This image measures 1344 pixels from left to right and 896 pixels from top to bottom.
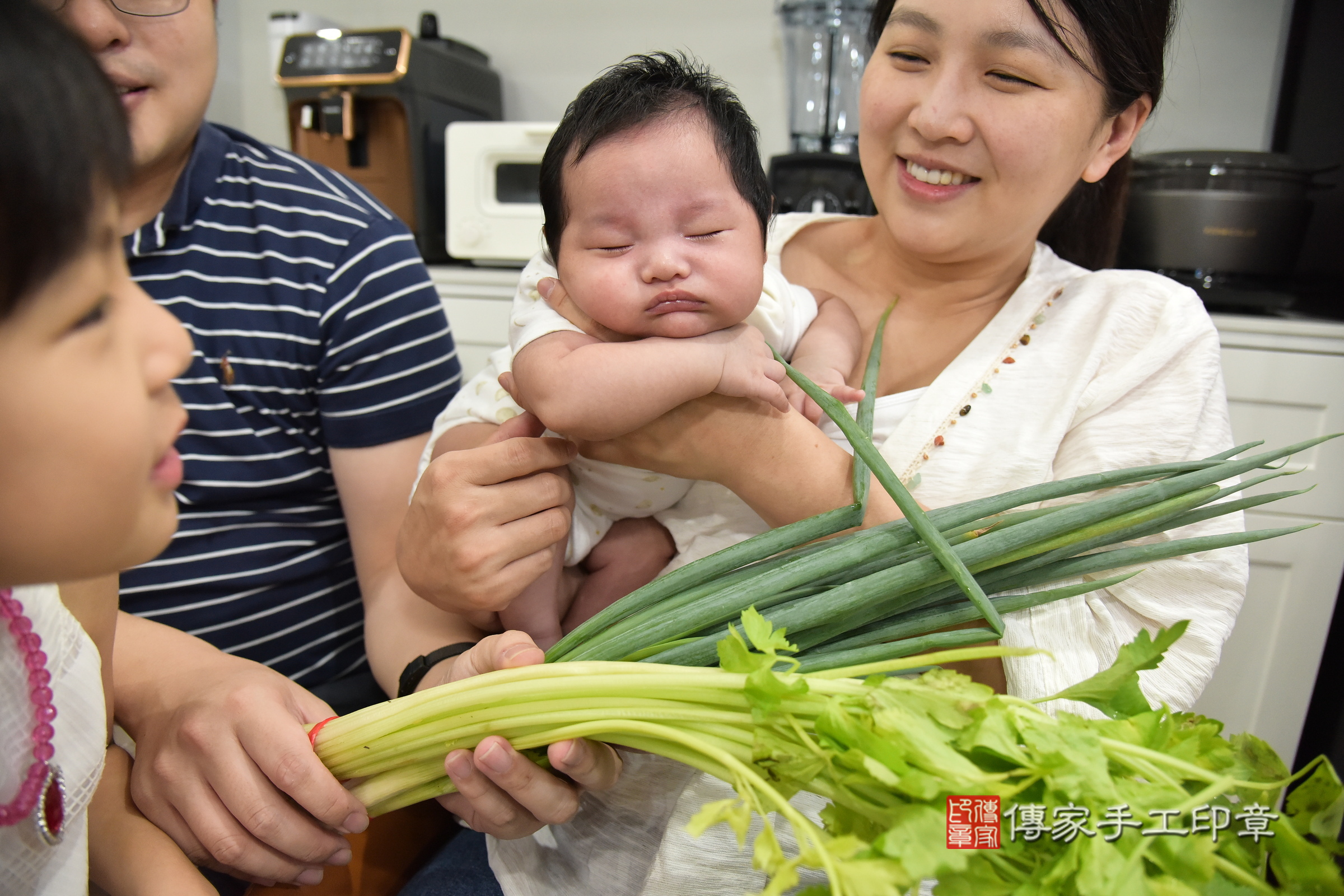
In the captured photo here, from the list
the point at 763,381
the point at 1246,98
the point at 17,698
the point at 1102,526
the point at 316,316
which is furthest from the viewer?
the point at 1246,98

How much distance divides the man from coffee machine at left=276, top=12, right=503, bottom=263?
1098 mm

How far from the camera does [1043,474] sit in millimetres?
944

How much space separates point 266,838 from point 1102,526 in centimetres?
78

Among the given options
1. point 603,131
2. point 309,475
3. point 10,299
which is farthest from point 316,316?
point 10,299

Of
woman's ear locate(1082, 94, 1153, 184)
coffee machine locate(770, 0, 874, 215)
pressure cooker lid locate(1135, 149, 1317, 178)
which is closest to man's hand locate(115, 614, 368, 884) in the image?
woman's ear locate(1082, 94, 1153, 184)

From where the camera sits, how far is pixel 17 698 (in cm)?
58

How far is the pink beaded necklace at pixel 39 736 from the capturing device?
565 millimetres

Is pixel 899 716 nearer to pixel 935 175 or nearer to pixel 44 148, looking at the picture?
pixel 44 148

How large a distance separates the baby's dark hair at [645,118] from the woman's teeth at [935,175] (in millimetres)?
204

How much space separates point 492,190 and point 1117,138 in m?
1.69

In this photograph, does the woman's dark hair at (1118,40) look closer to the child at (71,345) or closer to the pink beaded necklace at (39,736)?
the child at (71,345)

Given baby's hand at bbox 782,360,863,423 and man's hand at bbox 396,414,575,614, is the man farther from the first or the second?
baby's hand at bbox 782,360,863,423

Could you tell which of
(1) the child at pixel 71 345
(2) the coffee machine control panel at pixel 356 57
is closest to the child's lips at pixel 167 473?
(1) the child at pixel 71 345

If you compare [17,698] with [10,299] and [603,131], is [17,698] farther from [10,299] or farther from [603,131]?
[603,131]
